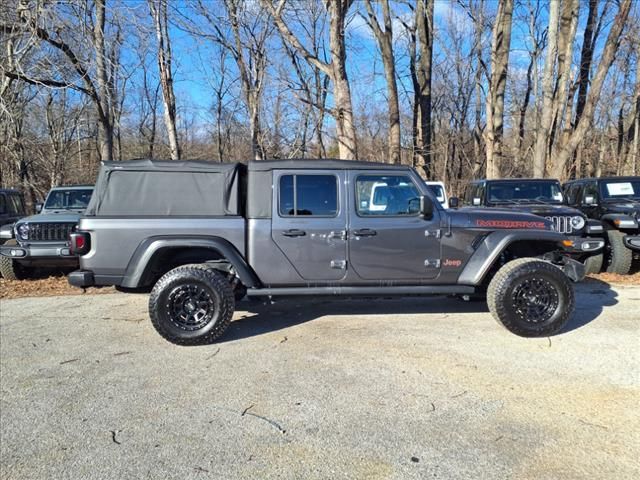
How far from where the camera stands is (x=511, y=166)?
81.6 feet

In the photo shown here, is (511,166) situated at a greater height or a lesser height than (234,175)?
greater

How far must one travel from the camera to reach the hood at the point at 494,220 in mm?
4824

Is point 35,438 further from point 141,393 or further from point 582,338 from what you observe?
point 582,338

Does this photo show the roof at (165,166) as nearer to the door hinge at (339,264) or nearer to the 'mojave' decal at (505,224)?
the door hinge at (339,264)

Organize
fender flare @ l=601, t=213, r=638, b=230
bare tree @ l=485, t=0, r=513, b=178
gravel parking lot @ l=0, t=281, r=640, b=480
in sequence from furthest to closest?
bare tree @ l=485, t=0, r=513, b=178 → fender flare @ l=601, t=213, r=638, b=230 → gravel parking lot @ l=0, t=281, r=640, b=480

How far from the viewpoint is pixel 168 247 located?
4.58 m

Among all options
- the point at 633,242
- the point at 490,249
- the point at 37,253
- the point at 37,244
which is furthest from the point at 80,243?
the point at 633,242

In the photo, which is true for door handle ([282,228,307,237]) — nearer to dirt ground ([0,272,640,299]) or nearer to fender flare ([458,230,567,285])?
fender flare ([458,230,567,285])

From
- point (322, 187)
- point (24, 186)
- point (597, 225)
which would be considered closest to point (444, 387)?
point (322, 187)

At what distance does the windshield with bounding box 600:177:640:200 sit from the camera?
845cm

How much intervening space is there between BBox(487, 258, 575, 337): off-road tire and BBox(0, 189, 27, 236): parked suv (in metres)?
9.71

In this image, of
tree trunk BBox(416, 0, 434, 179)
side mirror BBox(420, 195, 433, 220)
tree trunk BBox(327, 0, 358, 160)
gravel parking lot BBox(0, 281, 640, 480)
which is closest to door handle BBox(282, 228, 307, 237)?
gravel parking lot BBox(0, 281, 640, 480)

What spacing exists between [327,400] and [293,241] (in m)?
1.85

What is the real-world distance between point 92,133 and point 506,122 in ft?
93.3
